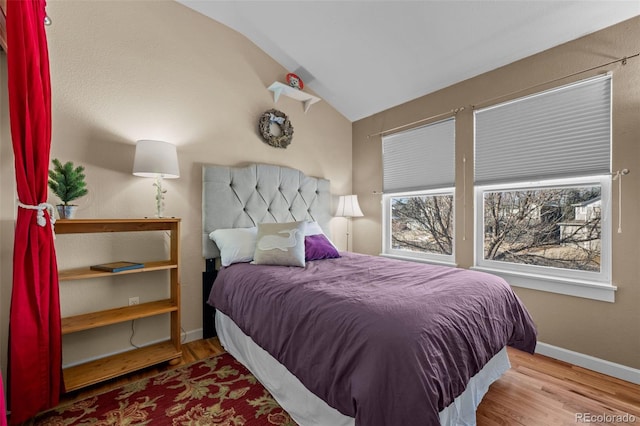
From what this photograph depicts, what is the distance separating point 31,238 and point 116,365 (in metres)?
1.02

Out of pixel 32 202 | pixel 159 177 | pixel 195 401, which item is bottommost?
pixel 195 401

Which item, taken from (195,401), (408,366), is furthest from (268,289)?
(408,366)

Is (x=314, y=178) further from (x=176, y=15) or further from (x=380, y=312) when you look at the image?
(x=380, y=312)

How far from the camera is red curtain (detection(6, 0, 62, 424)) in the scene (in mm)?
1418

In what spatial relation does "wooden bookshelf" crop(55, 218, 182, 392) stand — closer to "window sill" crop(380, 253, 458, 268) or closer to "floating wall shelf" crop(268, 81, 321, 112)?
"floating wall shelf" crop(268, 81, 321, 112)

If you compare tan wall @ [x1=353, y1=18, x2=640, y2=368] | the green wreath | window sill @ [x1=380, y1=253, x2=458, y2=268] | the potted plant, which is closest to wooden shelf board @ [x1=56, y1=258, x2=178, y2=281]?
the potted plant

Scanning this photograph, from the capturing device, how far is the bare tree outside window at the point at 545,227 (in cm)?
215

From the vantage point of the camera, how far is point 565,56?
217 cm

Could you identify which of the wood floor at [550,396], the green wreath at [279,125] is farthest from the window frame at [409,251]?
the green wreath at [279,125]

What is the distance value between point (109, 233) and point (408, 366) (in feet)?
7.26

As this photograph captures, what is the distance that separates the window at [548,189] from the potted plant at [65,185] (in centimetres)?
310

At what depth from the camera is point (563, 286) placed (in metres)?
2.18

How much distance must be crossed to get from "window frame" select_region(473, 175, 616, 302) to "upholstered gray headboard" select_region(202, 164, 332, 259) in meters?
1.64

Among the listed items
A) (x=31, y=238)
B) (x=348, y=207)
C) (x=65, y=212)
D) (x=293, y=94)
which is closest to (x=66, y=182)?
(x=65, y=212)
